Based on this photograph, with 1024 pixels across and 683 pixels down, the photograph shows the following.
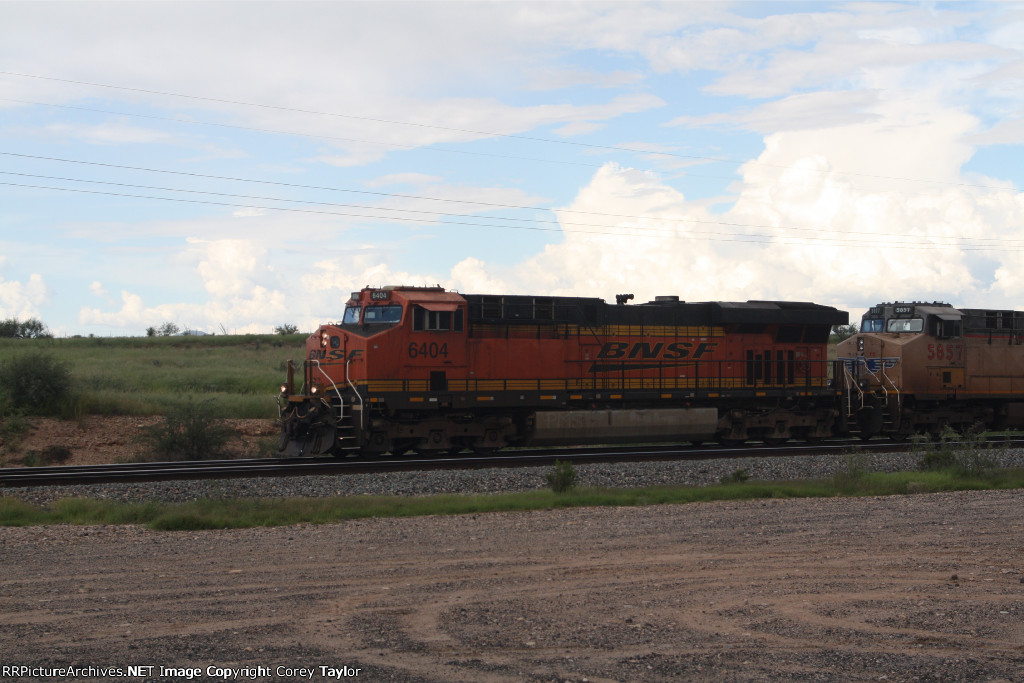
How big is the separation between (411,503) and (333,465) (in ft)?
16.6

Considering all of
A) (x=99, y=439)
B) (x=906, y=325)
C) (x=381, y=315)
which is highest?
(x=906, y=325)

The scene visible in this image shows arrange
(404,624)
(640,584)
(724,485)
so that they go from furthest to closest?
(724,485), (640,584), (404,624)

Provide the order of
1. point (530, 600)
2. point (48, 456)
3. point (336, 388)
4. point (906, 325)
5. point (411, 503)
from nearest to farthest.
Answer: point (530, 600) < point (411, 503) < point (336, 388) < point (48, 456) < point (906, 325)

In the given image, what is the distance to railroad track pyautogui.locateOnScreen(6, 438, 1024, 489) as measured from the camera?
15.2 metres

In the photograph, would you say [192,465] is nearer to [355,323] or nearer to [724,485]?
[355,323]

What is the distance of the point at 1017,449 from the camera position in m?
20.4

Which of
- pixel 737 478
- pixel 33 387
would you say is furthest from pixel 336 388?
pixel 33 387

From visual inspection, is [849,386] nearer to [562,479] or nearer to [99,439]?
[562,479]

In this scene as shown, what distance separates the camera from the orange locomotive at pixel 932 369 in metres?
24.0

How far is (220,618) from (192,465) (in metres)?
12.6

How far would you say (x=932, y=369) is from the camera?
24375 mm

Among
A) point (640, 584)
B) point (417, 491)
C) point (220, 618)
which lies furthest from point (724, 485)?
point (220, 618)

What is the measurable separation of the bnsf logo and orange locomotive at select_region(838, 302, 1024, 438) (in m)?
4.47

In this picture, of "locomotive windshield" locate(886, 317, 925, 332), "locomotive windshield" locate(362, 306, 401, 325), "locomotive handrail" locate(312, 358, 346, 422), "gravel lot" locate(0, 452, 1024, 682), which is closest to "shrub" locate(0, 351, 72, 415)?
"locomotive handrail" locate(312, 358, 346, 422)
